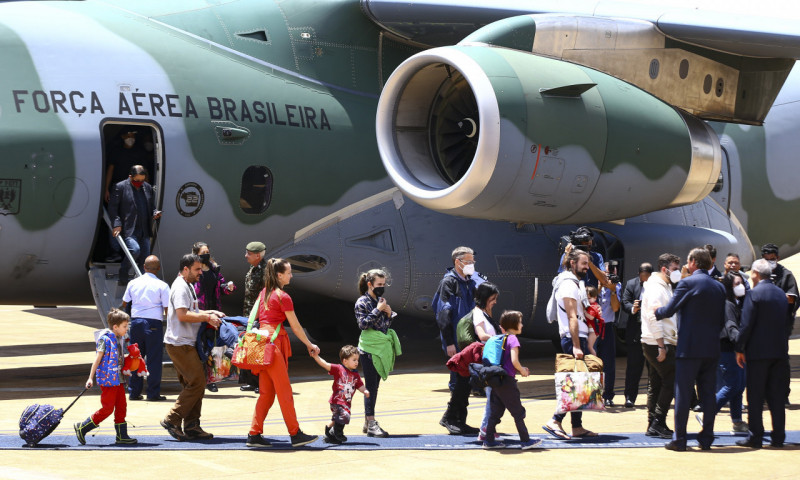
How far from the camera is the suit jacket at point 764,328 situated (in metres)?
7.88

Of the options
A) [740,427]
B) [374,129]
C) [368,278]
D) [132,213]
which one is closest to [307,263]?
[374,129]

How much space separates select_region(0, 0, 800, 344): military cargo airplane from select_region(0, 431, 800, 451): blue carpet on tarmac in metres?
3.25

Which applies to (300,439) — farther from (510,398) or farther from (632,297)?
(632,297)

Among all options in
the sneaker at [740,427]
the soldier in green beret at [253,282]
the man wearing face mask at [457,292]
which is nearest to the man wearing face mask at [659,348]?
the sneaker at [740,427]

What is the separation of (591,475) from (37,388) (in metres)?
6.58

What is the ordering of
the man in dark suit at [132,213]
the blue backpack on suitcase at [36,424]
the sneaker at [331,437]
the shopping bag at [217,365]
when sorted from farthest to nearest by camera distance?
the man in dark suit at [132,213] → the shopping bag at [217,365] → the sneaker at [331,437] → the blue backpack on suitcase at [36,424]

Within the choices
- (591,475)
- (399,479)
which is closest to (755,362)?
(591,475)

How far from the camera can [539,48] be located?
478 inches

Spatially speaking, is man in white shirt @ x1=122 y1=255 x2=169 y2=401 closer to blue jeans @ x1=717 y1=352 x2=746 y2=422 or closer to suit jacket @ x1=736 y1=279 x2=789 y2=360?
blue jeans @ x1=717 y1=352 x2=746 y2=422

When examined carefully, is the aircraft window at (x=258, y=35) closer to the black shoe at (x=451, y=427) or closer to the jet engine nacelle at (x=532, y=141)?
the jet engine nacelle at (x=532, y=141)

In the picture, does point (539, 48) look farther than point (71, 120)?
Yes

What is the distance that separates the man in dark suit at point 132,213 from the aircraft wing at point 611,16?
3.48 metres

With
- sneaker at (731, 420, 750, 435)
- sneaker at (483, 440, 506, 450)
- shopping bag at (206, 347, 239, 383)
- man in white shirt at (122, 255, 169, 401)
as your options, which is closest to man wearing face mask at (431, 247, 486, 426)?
sneaker at (483, 440, 506, 450)

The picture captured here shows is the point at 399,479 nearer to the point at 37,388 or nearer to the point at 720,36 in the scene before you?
the point at 37,388
